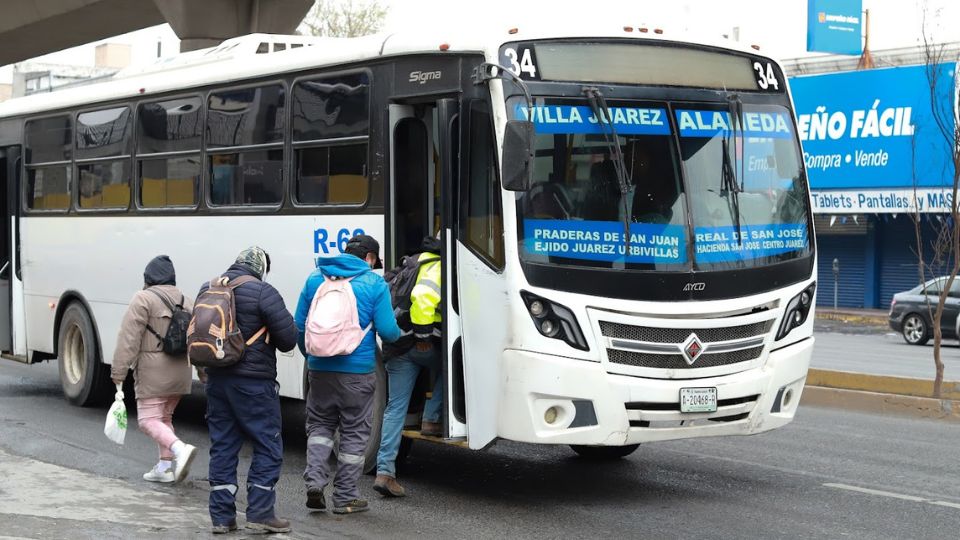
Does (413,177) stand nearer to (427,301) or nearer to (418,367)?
(427,301)

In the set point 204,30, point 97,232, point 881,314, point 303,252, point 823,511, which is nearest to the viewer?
point 823,511

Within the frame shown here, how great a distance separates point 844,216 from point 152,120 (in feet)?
94.1

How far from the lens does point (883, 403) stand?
14.0 meters

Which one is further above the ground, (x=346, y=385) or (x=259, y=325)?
(x=259, y=325)

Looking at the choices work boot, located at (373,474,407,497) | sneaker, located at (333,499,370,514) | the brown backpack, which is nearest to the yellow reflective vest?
work boot, located at (373,474,407,497)

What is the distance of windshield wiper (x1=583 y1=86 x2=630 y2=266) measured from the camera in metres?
8.61

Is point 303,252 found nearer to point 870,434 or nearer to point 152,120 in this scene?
point 152,120

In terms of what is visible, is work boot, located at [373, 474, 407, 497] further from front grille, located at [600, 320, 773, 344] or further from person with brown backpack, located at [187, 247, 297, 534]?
front grille, located at [600, 320, 773, 344]

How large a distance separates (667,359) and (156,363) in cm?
365

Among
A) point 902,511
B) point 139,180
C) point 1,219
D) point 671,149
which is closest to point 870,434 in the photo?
point 902,511

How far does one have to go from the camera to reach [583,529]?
835 centimetres

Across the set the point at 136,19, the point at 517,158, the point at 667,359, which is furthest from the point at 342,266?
the point at 136,19

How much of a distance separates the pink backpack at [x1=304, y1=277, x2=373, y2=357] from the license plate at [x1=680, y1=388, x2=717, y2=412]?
2.01m

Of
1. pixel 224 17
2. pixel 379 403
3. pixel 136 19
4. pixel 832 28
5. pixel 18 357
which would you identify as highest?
pixel 832 28
